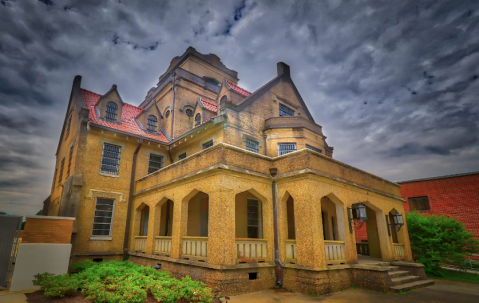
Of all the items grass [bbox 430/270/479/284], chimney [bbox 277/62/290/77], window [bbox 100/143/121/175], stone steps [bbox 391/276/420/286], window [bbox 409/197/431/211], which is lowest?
grass [bbox 430/270/479/284]

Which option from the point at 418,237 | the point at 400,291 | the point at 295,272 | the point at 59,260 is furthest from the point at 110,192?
the point at 418,237

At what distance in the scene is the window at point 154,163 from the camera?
58.4 ft

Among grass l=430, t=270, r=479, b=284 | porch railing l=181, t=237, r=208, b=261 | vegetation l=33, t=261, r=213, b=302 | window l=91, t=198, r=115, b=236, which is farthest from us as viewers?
window l=91, t=198, r=115, b=236

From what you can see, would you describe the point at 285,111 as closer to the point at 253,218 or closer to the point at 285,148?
the point at 285,148

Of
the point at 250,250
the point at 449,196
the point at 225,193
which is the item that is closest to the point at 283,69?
the point at 225,193

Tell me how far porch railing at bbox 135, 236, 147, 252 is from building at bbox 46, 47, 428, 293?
0.06 metres

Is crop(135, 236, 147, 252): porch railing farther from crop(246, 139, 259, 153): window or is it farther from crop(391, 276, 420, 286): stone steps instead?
crop(391, 276, 420, 286): stone steps

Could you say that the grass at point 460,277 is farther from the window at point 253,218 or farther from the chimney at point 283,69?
the chimney at point 283,69

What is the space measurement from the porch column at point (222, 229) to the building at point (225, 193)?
4 cm

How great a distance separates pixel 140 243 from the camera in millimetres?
14852

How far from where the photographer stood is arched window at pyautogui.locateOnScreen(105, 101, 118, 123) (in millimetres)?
17806

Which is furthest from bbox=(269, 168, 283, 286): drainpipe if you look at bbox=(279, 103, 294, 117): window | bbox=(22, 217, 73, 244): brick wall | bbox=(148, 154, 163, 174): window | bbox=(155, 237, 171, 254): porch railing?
bbox=(148, 154, 163, 174): window

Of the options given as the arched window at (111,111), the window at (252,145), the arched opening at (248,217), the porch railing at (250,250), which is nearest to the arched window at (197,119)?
the window at (252,145)

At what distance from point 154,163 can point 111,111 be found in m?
4.47
